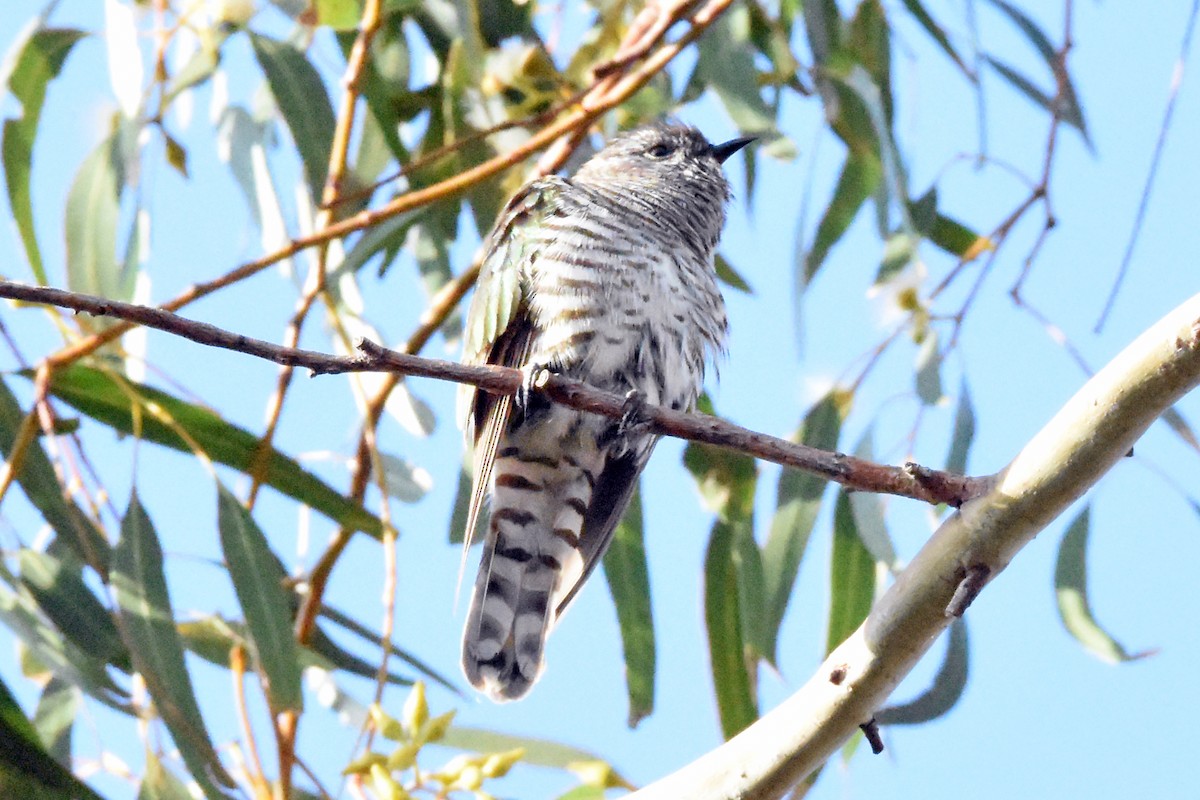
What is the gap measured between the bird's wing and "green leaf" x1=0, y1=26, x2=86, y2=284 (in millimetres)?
1001

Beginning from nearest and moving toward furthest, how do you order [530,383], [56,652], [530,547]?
[530,383] < [56,652] < [530,547]

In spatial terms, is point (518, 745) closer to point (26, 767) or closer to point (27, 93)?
point (26, 767)

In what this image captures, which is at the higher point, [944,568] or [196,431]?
[196,431]

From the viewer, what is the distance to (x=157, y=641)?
106 inches

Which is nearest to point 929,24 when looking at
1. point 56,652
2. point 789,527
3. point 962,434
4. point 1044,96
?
point 1044,96

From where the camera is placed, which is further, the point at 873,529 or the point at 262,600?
the point at 873,529

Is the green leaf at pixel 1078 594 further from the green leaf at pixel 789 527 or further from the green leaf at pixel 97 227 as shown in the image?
the green leaf at pixel 97 227

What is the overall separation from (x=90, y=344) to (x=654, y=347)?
1.20 meters

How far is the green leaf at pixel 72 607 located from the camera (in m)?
2.82

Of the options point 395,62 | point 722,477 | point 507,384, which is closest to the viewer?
point 507,384

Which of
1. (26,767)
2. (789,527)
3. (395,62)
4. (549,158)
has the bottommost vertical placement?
(26,767)

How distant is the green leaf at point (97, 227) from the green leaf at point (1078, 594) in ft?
7.04

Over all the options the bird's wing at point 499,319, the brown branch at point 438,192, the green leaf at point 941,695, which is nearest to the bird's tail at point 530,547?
the bird's wing at point 499,319

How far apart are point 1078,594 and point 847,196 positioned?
1.26 metres
